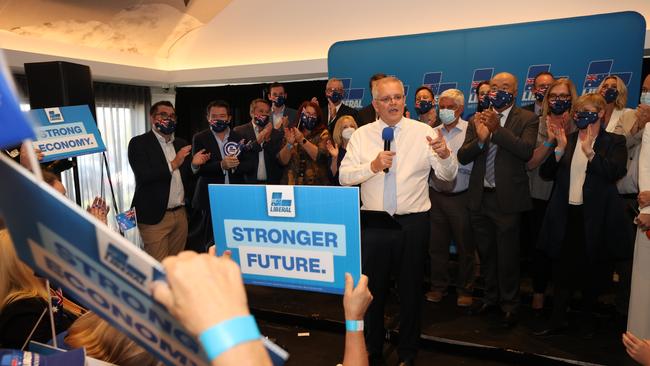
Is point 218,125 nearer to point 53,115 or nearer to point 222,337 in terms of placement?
point 53,115

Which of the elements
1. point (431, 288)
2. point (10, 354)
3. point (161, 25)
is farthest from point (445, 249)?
point (161, 25)

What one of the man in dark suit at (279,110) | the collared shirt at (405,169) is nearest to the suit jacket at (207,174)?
the man in dark suit at (279,110)

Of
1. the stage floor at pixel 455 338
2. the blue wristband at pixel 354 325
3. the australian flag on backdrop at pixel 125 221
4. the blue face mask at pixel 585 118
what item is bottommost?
the stage floor at pixel 455 338

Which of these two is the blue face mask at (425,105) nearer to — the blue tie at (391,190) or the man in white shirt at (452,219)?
the man in white shirt at (452,219)

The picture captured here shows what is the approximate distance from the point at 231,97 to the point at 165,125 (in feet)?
10.2

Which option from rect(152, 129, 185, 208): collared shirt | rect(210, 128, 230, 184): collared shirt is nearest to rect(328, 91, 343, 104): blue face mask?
rect(210, 128, 230, 184): collared shirt

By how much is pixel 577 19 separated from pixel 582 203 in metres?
2.31

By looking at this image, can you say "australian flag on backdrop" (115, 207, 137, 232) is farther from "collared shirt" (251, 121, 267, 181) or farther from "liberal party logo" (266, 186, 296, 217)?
"liberal party logo" (266, 186, 296, 217)

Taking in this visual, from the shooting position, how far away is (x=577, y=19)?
180 inches

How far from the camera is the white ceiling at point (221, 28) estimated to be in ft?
17.0

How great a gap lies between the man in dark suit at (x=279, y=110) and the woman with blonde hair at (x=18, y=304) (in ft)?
11.3

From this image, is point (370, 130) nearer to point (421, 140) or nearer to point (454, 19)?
point (421, 140)

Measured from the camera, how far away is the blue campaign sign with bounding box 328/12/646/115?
172 inches

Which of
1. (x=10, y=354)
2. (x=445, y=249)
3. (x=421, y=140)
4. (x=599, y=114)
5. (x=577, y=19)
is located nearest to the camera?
(x=10, y=354)
